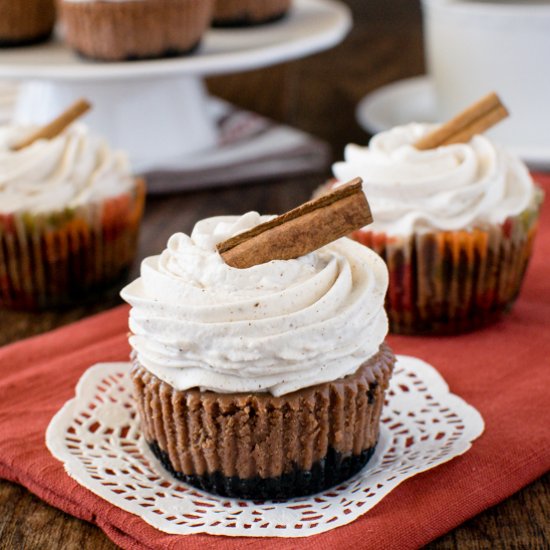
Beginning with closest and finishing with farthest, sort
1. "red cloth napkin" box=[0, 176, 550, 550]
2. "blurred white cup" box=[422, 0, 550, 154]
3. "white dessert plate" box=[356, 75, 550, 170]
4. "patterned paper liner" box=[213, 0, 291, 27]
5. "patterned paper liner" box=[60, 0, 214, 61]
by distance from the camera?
"red cloth napkin" box=[0, 176, 550, 550] → "patterned paper liner" box=[60, 0, 214, 61] → "blurred white cup" box=[422, 0, 550, 154] → "patterned paper liner" box=[213, 0, 291, 27] → "white dessert plate" box=[356, 75, 550, 170]

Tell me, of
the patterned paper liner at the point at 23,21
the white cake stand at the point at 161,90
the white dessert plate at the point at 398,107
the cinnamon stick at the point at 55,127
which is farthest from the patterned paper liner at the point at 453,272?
the patterned paper liner at the point at 23,21

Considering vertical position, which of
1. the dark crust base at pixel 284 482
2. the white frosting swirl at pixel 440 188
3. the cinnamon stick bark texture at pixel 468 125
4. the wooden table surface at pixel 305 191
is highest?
the cinnamon stick bark texture at pixel 468 125

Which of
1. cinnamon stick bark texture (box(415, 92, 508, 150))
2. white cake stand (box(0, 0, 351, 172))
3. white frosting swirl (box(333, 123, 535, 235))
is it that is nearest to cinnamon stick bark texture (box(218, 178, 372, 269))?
white frosting swirl (box(333, 123, 535, 235))

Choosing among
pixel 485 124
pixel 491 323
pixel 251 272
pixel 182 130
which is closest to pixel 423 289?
pixel 491 323

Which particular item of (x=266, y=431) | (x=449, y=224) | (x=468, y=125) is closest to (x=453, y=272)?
(x=449, y=224)

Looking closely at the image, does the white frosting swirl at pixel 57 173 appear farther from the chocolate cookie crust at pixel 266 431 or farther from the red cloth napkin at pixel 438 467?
the chocolate cookie crust at pixel 266 431

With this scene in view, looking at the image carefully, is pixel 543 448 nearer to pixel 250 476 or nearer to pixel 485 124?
pixel 250 476

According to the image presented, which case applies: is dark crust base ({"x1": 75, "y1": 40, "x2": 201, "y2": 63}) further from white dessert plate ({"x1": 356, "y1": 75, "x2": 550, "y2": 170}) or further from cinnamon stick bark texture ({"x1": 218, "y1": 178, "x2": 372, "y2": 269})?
cinnamon stick bark texture ({"x1": 218, "y1": 178, "x2": 372, "y2": 269})
